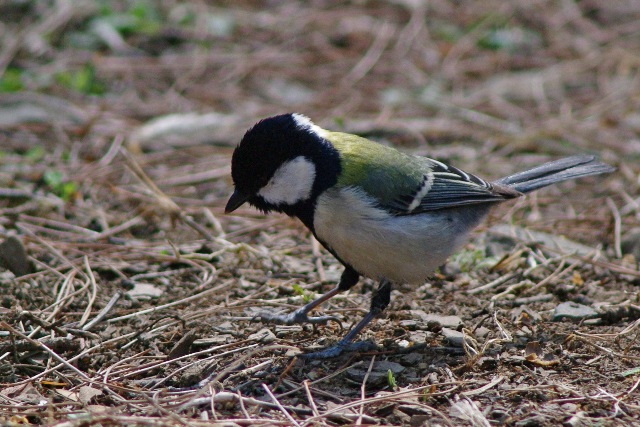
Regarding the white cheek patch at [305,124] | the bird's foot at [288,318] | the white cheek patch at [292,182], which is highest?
the white cheek patch at [305,124]

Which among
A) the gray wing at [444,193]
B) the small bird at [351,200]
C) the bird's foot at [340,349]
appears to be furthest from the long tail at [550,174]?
the bird's foot at [340,349]

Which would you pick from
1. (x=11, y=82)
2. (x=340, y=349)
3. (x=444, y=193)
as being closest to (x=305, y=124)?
(x=444, y=193)

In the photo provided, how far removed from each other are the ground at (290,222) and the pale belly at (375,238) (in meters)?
0.35

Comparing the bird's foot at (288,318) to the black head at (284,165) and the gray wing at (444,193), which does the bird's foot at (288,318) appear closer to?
the black head at (284,165)

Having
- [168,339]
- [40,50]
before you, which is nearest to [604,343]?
[168,339]

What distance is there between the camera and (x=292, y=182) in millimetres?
3533

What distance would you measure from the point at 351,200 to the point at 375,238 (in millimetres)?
208

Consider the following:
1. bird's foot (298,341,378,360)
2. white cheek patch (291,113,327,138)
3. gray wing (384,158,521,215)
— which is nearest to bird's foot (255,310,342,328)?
bird's foot (298,341,378,360)

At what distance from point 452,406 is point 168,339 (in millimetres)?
1389

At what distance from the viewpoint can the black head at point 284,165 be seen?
11.3 ft

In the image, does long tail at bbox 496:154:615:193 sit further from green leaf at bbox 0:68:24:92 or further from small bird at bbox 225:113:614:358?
green leaf at bbox 0:68:24:92

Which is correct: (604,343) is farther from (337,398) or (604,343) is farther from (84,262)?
(84,262)

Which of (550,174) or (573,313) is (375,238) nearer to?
(573,313)

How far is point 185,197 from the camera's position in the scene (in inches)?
211
